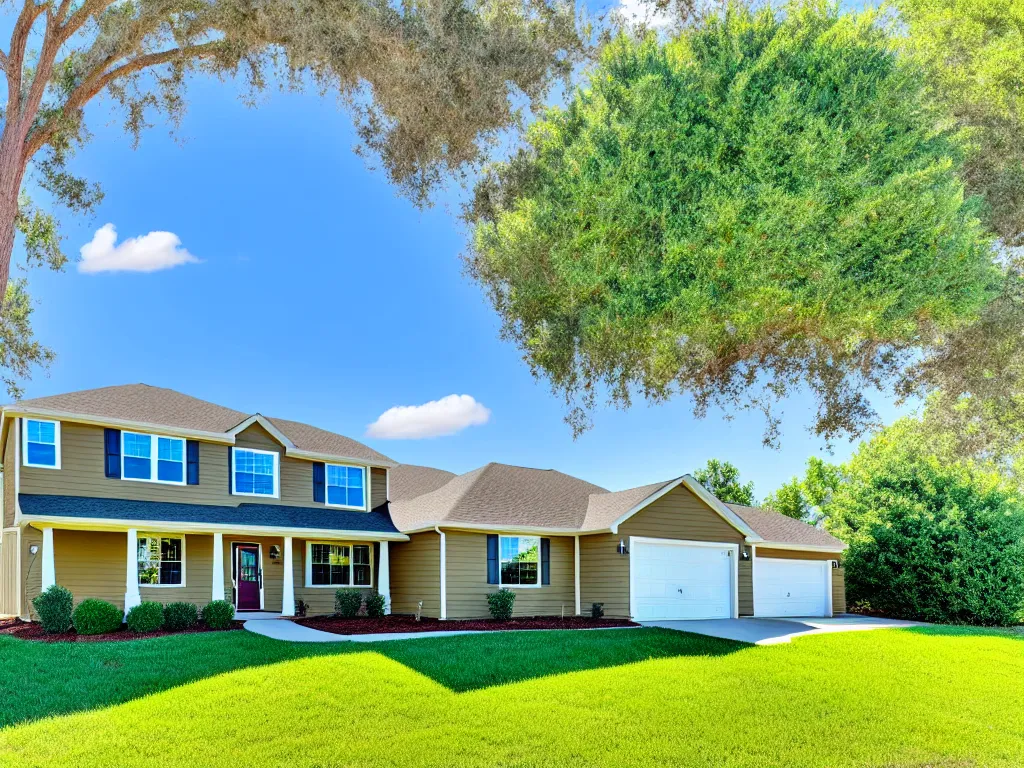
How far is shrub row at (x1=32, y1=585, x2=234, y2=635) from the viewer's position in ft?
58.0

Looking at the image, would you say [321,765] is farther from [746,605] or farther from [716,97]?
[746,605]

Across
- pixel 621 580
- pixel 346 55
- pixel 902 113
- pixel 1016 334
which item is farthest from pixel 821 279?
pixel 621 580

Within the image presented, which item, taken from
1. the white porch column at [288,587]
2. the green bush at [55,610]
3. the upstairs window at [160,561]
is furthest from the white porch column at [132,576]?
the white porch column at [288,587]

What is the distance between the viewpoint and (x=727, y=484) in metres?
36.5

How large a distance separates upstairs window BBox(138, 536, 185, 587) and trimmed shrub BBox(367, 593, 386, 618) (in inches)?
183

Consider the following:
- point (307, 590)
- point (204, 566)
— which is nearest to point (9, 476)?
point (204, 566)

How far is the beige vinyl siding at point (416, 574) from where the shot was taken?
2222 cm

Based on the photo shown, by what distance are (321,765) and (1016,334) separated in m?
12.1

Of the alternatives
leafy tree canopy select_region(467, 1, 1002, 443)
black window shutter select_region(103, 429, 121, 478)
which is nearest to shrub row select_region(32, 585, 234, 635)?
black window shutter select_region(103, 429, 121, 478)

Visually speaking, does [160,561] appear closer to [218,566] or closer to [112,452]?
[218,566]

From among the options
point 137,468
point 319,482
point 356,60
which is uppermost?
point 356,60

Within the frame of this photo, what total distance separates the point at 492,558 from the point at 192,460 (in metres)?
8.20

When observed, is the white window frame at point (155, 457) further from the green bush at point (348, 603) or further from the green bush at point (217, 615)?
the green bush at point (348, 603)

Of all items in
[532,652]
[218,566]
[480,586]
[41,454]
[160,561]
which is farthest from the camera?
[480,586]
